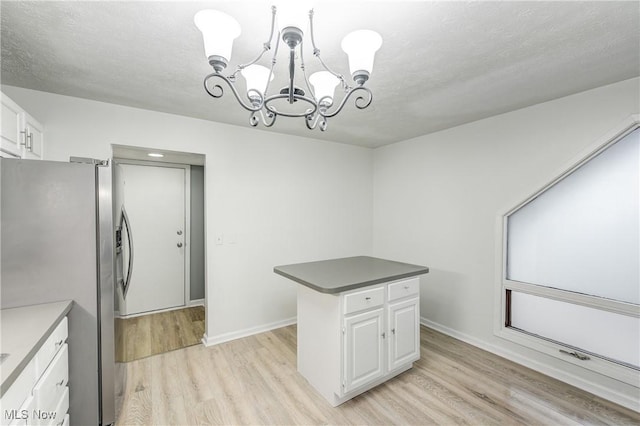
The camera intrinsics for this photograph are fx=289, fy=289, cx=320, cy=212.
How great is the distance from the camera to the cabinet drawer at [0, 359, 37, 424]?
0.99 metres

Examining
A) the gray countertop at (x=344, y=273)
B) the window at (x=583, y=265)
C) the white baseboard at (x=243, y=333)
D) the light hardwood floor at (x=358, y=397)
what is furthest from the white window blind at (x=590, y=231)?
the white baseboard at (x=243, y=333)

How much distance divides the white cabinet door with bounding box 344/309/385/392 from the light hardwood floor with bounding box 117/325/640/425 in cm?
18

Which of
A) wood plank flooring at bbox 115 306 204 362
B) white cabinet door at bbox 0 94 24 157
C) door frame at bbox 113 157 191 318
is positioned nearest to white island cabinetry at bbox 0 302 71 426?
white cabinet door at bbox 0 94 24 157

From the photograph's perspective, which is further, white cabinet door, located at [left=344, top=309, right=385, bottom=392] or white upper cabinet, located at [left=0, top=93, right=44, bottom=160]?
white cabinet door, located at [left=344, top=309, right=385, bottom=392]

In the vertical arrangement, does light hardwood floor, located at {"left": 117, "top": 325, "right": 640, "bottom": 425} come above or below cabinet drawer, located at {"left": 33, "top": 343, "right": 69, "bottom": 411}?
below

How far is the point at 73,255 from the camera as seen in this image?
168cm

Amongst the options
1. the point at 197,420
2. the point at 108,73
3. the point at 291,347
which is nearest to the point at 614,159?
the point at 291,347

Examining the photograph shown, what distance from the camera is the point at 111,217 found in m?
1.79

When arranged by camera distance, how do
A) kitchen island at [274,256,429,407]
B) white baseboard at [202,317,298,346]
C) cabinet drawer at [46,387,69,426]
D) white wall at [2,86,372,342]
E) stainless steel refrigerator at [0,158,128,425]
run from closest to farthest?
cabinet drawer at [46,387,69,426] < stainless steel refrigerator at [0,158,128,425] < kitchen island at [274,256,429,407] < white wall at [2,86,372,342] < white baseboard at [202,317,298,346]

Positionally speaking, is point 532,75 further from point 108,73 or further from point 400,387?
point 108,73

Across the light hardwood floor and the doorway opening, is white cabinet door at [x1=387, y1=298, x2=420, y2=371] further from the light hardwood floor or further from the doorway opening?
the doorway opening

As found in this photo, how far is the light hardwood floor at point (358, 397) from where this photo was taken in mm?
1950

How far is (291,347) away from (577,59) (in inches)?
126

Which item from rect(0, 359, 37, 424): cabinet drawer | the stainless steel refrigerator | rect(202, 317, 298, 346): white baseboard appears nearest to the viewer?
rect(0, 359, 37, 424): cabinet drawer
